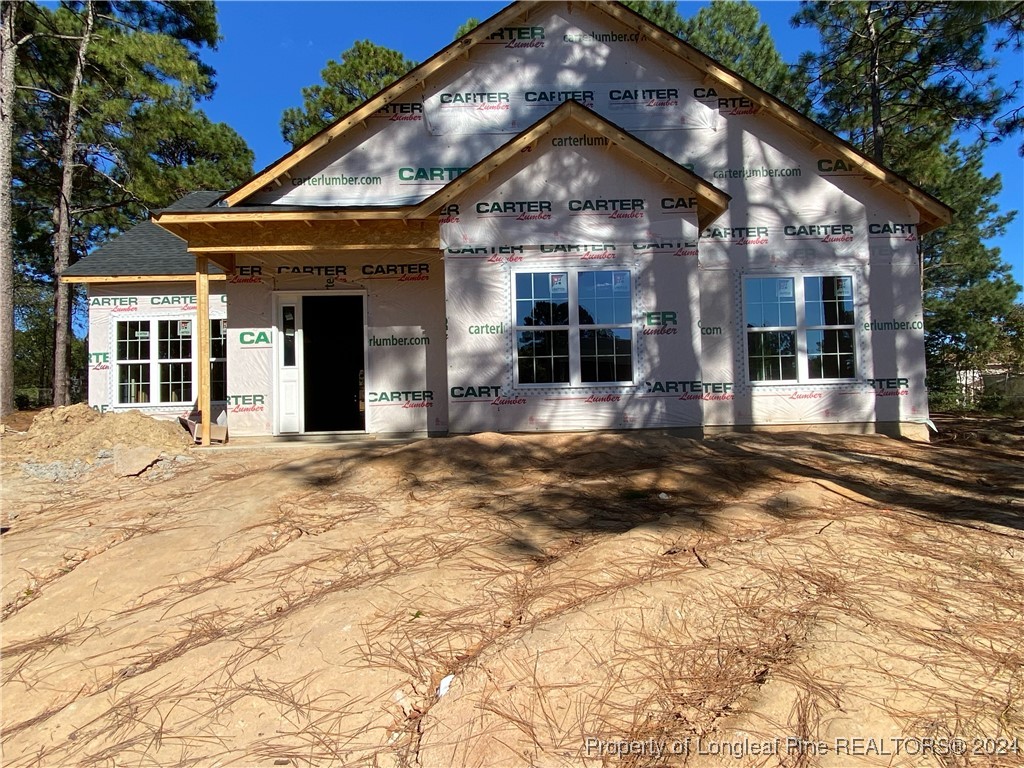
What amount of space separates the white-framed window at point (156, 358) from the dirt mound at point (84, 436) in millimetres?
3884

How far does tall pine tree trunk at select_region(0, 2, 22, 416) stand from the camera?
14.2m

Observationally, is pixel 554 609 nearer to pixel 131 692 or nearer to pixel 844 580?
pixel 844 580

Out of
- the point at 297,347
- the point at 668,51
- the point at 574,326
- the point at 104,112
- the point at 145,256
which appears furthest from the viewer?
the point at 104,112

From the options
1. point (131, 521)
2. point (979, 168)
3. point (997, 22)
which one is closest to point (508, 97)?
point (997, 22)

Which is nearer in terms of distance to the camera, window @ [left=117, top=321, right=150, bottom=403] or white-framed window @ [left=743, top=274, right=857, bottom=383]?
white-framed window @ [left=743, top=274, right=857, bottom=383]

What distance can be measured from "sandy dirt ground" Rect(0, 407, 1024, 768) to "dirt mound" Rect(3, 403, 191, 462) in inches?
74.2

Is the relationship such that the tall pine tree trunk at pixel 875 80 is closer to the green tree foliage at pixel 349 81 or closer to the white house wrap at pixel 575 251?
the white house wrap at pixel 575 251

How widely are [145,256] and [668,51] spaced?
12271 millimetres

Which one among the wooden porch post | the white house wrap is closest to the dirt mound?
the wooden porch post

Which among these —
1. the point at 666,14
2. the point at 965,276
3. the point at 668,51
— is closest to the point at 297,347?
the point at 668,51

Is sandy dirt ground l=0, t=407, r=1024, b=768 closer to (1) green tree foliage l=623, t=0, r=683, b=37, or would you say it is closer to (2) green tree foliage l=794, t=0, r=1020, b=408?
(2) green tree foliage l=794, t=0, r=1020, b=408

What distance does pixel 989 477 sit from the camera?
23.7 feet

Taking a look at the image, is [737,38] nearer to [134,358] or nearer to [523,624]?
[134,358]

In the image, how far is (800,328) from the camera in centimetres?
1067
